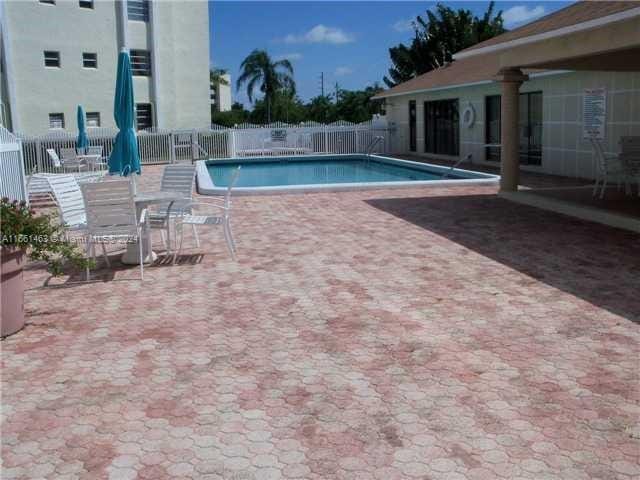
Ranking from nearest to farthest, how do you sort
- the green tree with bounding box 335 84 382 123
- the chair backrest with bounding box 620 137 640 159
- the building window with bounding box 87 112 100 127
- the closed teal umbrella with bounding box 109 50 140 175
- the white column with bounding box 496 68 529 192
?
the closed teal umbrella with bounding box 109 50 140 175
the chair backrest with bounding box 620 137 640 159
the white column with bounding box 496 68 529 192
the building window with bounding box 87 112 100 127
the green tree with bounding box 335 84 382 123

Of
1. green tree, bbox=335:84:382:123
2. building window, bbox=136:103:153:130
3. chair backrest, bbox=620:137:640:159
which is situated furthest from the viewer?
green tree, bbox=335:84:382:123

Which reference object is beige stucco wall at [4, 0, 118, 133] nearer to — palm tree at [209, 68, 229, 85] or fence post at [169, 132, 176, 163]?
fence post at [169, 132, 176, 163]

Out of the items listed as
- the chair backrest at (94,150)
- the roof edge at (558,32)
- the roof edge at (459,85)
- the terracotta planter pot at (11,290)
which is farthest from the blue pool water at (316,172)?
the terracotta planter pot at (11,290)

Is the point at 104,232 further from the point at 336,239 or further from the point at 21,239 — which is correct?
the point at 336,239

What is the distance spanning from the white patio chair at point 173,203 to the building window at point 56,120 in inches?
935

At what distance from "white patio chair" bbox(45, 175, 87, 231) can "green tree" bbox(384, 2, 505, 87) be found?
115 ft

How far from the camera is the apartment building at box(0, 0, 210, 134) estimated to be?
1156 inches

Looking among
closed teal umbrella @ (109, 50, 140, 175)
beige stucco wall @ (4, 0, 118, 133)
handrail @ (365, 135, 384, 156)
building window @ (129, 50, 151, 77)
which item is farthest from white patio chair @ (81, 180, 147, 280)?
building window @ (129, 50, 151, 77)

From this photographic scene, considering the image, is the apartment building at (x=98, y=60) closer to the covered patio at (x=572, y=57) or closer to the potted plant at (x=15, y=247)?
the covered patio at (x=572, y=57)

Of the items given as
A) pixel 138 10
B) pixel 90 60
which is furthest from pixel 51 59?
pixel 138 10

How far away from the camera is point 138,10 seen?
32250 millimetres

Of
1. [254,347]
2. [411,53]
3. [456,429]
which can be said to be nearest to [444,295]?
[254,347]

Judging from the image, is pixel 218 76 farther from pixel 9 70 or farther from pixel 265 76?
pixel 9 70

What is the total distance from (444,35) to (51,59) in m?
23.0
